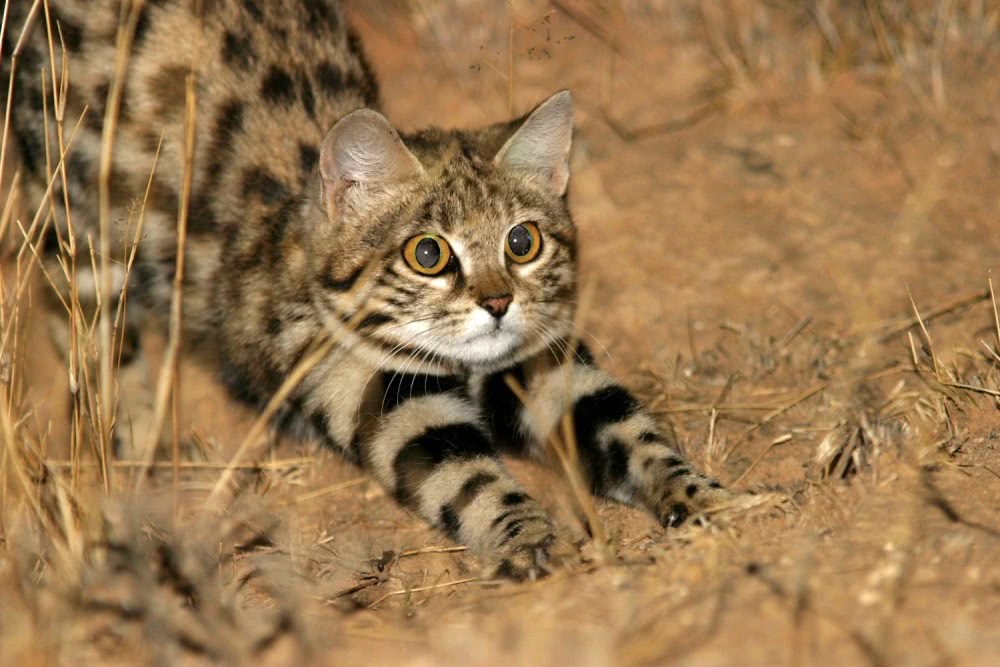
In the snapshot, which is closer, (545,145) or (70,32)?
(545,145)

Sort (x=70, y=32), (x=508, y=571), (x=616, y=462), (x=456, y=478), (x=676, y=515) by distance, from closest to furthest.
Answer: (x=508, y=571) → (x=676, y=515) → (x=456, y=478) → (x=616, y=462) → (x=70, y=32)

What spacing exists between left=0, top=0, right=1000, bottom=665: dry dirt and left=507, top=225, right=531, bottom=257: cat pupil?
587 millimetres

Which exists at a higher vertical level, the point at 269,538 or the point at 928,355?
the point at 928,355

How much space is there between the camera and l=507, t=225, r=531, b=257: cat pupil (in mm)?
3262

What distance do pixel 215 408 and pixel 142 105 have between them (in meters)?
1.15

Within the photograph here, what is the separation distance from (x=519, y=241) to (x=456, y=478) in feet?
2.38

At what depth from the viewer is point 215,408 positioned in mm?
4172

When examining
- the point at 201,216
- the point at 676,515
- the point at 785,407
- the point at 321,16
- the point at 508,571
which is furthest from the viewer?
the point at 321,16

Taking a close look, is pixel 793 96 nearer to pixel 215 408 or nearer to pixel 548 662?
pixel 215 408

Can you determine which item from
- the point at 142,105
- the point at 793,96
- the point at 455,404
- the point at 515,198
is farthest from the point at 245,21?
the point at 793,96

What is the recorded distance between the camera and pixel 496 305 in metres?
3.04

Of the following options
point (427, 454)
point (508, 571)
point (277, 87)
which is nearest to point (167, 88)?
point (277, 87)

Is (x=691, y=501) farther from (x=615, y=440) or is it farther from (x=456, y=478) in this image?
(x=456, y=478)

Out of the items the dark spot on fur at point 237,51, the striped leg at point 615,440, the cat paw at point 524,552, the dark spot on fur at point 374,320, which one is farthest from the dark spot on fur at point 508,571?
the dark spot on fur at point 237,51
